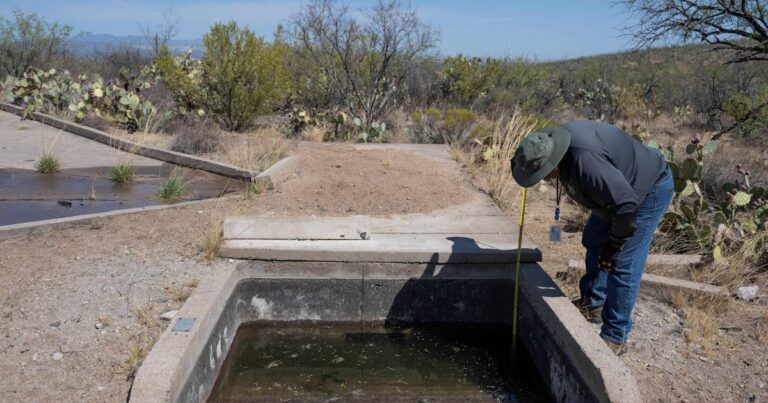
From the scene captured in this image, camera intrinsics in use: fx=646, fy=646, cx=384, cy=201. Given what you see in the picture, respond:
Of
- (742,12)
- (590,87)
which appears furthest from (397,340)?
(590,87)

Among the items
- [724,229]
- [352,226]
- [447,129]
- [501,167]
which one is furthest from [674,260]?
[447,129]

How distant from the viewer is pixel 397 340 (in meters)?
5.27

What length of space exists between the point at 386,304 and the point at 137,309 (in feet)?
6.53

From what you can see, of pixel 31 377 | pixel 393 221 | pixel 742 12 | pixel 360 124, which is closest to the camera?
pixel 31 377

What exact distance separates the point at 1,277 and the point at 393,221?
339cm

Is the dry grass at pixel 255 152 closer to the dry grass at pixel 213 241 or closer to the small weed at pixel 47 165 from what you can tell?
the small weed at pixel 47 165

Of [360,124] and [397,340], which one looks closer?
[397,340]

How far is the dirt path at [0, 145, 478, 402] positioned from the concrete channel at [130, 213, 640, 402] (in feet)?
1.10

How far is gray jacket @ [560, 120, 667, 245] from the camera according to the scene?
3645 millimetres

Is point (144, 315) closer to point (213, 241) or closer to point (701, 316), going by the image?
point (213, 241)

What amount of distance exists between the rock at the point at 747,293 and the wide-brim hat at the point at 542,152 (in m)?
2.58

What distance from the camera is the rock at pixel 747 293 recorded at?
5.23 m

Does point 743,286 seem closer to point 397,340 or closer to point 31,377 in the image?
point 397,340

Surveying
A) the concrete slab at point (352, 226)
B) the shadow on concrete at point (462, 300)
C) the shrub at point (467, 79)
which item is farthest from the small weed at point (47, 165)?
the shrub at point (467, 79)
